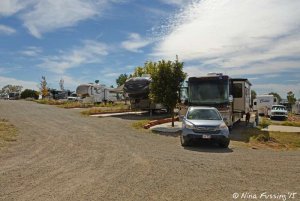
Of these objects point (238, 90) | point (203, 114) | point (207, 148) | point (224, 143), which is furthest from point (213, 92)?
point (207, 148)

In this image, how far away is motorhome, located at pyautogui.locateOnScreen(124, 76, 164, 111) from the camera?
33125 mm

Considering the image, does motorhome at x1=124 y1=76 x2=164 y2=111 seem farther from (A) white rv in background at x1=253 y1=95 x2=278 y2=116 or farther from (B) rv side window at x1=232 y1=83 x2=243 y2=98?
(A) white rv in background at x1=253 y1=95 x2=278 y2=116

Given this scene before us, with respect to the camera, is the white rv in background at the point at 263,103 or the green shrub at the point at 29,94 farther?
the green shrub at the point at 29,94

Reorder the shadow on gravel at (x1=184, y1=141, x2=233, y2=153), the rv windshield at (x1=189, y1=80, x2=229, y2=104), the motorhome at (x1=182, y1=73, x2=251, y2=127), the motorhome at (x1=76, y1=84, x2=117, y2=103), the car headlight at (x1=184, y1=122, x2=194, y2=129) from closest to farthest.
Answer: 1. the shadow on gravel at (x1=184, y1=141, x2=233, y2=153)
2. the car headlight at (x1=184, y1=122, x2=194, y2=129)
3. the motorhome at (x1=182, y1=73, x2=251, y2=127)
4. the rv windshield at (x1=189, y1=80, x2=229, y2=104)
5. the motorhome at (x1=76, y1=84, x2=117, y2=103)

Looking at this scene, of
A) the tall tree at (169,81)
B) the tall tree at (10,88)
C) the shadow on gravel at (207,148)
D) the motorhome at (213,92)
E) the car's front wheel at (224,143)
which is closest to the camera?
the shadow on gravel at (207,148)

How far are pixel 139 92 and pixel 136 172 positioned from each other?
2363 cm

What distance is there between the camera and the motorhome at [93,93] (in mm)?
53031

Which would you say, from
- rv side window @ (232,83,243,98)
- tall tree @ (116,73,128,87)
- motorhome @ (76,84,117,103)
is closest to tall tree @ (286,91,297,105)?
tall tree @ (116,73,128,87)

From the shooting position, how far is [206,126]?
50.4ft

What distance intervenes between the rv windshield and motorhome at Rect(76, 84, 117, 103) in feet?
110

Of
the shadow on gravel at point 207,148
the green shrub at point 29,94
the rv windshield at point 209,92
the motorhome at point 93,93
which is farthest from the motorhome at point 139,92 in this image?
the green shrub at point 29,94

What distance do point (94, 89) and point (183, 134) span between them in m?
40.1

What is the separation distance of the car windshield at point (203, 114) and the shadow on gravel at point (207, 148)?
1146 millimetres

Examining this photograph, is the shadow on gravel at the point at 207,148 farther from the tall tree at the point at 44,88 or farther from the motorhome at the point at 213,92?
the tall tree at the point at 44,88
